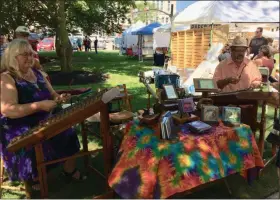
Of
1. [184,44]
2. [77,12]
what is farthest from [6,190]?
[77,12]

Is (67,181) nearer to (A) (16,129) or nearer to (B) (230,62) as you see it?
(A) (16,129)

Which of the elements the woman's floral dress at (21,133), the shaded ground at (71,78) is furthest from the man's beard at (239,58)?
the shaded ground at (71,78)

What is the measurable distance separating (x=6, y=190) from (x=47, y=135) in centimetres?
128

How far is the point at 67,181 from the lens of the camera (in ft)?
9.36

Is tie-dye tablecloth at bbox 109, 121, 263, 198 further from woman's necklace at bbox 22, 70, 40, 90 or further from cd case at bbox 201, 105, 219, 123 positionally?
woman's necklace at bbox 22, 70, 40, 90

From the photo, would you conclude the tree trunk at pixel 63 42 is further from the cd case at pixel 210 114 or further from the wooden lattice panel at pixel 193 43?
the cd case at pixel 210 114

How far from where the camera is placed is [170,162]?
70.9 inches

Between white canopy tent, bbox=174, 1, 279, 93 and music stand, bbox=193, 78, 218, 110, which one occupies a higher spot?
white canopy tent, bbox=174, 1, 279, 93

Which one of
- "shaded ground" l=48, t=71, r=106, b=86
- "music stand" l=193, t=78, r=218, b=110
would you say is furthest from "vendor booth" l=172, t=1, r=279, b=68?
"music stand" l=193, t=78, r=218, b=110

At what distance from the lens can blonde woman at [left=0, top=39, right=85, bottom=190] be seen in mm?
2117

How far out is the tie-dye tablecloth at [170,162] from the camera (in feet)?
5.84

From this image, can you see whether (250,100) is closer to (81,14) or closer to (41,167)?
(41,167)

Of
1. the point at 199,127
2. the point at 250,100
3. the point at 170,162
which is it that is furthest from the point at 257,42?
the point at 170,162

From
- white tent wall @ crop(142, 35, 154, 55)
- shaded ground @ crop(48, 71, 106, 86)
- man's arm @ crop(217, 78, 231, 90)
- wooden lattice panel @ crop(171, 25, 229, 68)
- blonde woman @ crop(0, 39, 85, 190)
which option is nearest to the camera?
blonde woman @ crop(0, 39, 85, 190)
